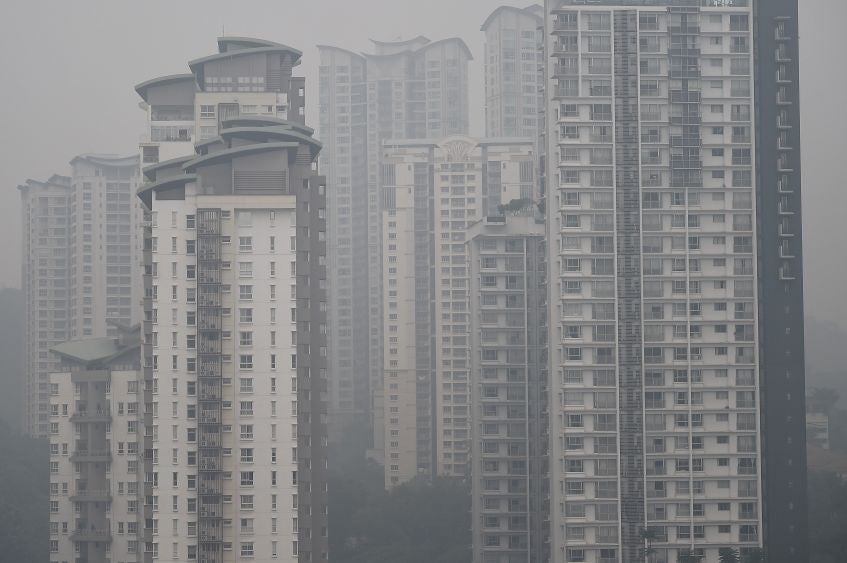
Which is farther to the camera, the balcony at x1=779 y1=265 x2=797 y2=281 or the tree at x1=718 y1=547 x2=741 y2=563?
the balcony at x1=779 y1=265 x2=797 y2=281

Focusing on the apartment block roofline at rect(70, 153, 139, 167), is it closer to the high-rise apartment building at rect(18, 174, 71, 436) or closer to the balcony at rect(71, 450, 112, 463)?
the high-rise apartment building at rect(18, 174, 71, 436)

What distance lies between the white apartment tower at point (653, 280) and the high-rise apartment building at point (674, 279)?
0.05 metres

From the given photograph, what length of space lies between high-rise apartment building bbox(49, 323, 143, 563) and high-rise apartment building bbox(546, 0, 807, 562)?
Result: 58.8ft

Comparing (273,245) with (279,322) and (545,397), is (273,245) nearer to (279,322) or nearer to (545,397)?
(279,322)

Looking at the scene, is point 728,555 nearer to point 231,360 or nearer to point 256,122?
point 231,360

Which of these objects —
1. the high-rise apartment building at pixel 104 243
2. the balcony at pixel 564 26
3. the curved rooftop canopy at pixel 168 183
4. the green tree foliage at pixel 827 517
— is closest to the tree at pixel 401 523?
the green tree foliage at pixel 827 517

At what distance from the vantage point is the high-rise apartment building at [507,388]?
60.5 metres

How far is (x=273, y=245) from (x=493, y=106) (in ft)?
207

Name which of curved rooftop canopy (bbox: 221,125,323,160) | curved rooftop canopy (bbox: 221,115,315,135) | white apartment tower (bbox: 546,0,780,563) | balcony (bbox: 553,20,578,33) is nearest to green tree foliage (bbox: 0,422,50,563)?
white apartment tower (bbox: 546,0,780,563)

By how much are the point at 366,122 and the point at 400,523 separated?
145 ft

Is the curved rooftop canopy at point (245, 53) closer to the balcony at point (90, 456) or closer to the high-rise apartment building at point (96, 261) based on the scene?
the balcony at point (90, 456)

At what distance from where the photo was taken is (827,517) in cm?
6038

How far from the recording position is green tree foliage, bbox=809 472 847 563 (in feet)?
177

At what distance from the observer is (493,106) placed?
105625mm
